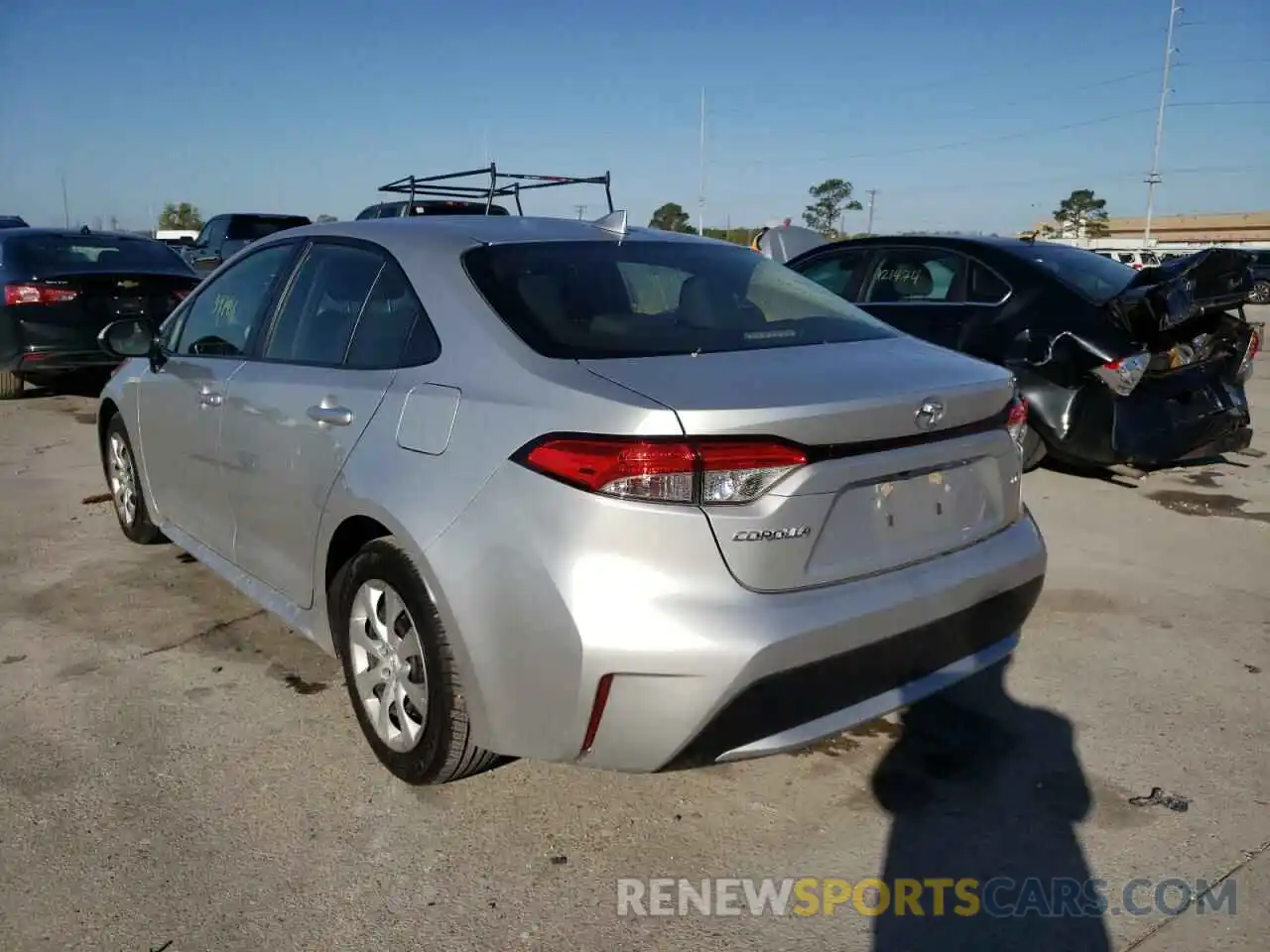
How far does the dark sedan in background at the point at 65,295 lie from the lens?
27.2 ft

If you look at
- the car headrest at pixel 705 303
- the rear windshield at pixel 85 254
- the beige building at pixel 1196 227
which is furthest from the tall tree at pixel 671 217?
the beige building at pixel 1196 227

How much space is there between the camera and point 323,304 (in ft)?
10.9

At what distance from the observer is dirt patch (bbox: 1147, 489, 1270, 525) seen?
226 inches

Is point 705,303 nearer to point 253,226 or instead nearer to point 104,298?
point 104,298

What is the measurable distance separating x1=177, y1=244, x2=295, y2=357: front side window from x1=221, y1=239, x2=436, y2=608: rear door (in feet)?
0.60

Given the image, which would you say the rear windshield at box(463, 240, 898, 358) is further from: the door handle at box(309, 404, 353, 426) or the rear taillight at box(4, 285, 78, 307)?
the rear taillight at box(4, 285, 78, 307)

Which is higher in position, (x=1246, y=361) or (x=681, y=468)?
(x=681, y=468)

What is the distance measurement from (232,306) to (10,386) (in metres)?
7.01

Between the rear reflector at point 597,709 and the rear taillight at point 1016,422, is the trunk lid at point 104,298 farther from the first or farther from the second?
the rear taillight at point 1016,422

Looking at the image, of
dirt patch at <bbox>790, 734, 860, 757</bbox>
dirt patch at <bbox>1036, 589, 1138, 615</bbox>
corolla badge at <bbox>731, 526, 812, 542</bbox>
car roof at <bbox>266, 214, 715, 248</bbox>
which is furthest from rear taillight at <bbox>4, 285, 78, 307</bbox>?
corolla badge at <bbox>731, 526, 812, 542</bbox>

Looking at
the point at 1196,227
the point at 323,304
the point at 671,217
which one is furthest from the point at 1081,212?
the point at 323,304

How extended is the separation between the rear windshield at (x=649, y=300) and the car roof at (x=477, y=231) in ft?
0.24

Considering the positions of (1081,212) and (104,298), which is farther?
(1081,212)

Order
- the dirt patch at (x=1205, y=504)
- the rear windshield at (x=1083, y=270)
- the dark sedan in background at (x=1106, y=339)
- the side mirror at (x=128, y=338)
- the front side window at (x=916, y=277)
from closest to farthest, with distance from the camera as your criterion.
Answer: the side mirror at (x=128, y=338) → the dark sedan in background at (x=1106, y=339) → the dirt patch at (x=1205, y=504) → the rear windshield at (x=1083, y=270) → the front side window at (x=916, y=277)
